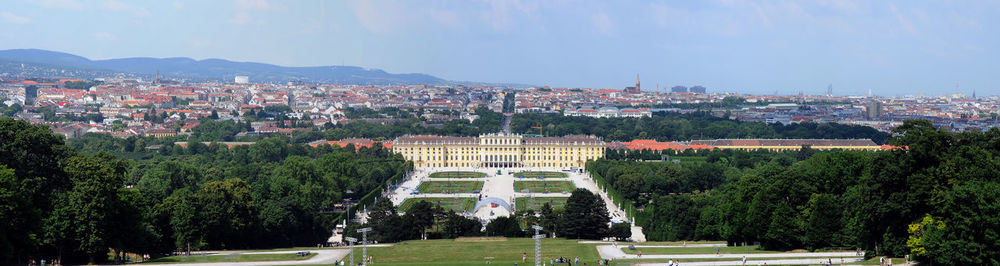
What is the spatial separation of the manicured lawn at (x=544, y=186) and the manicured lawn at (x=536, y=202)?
5.74 metres

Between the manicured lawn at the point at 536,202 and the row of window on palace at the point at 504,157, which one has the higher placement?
the manicured lawn at the point at 536,202

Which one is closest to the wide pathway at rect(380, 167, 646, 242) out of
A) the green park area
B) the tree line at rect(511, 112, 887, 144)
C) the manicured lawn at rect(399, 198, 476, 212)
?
the green park area

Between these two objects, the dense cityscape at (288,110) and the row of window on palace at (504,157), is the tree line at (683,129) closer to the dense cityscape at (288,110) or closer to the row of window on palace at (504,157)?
the dense cityscape at (288,110)

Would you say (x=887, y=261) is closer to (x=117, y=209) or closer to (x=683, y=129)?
(x=117, y=209)

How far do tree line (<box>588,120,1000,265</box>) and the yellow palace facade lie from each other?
172 ft

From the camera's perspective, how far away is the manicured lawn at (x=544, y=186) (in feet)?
220

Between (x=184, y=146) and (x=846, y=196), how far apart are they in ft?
240

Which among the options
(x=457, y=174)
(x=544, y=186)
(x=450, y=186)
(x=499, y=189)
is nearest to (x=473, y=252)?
(x=499, y=189)

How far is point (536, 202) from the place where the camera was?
58.2m

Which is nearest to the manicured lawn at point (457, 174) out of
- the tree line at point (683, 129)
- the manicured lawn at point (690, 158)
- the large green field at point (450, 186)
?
the large green field at point (450, 186)

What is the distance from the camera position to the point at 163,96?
563 feet

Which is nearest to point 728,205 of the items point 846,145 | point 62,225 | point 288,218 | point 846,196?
point 846,196

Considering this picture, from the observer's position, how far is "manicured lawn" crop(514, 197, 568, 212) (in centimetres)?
5484

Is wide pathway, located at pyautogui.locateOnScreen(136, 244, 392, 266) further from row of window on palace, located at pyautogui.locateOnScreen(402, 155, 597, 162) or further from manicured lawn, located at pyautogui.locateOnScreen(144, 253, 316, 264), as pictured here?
row of window on palace, located at pyautogui.locateOnScreen(402, 155, 597, 162)
